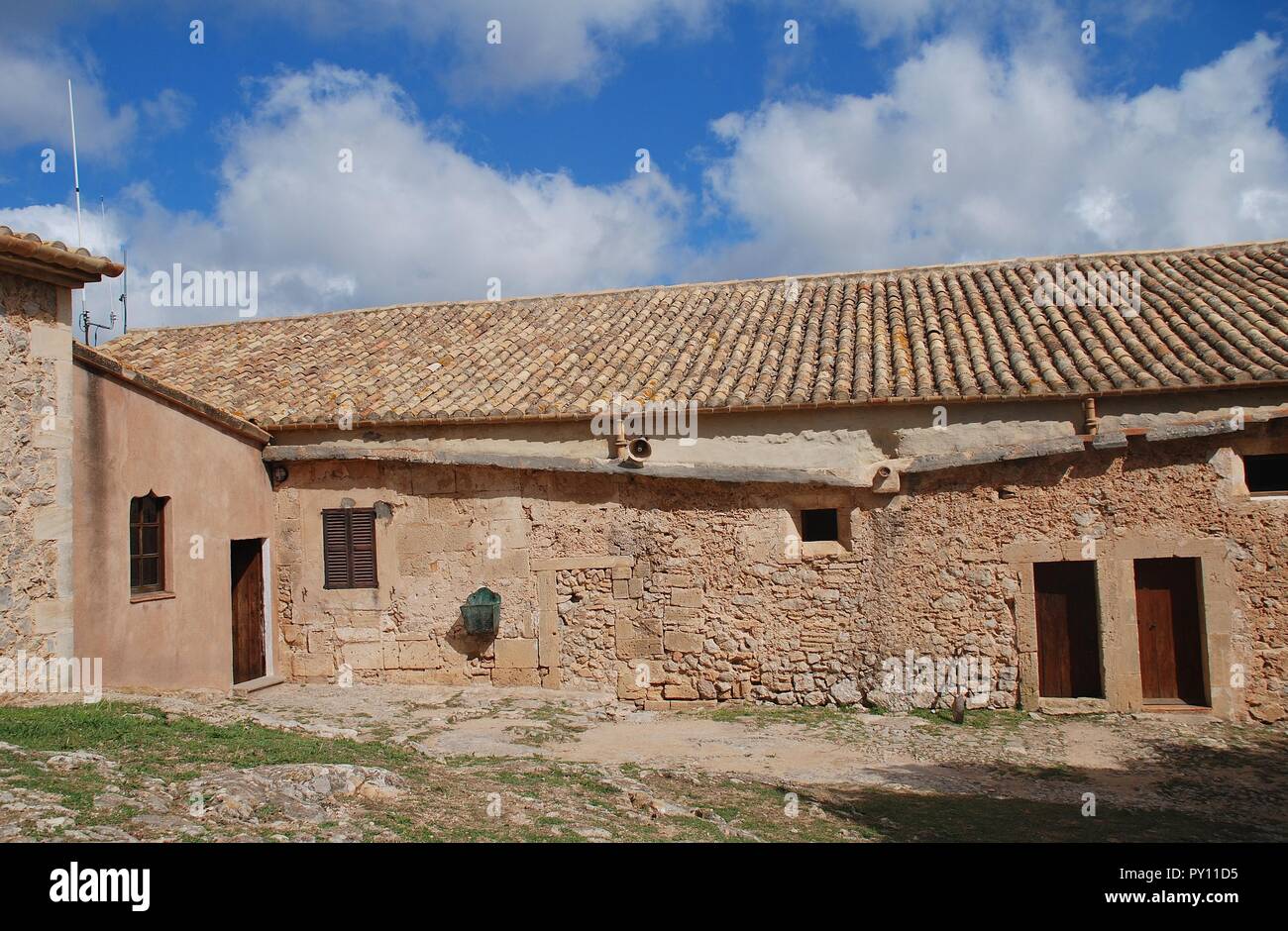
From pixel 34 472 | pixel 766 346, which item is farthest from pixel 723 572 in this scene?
pixel 34 472

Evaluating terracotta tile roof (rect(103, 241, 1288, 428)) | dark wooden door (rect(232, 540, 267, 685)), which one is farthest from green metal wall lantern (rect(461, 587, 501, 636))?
dark wooden door (rect(232, 540, 267, 685))

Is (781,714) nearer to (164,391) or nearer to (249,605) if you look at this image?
(249,605)

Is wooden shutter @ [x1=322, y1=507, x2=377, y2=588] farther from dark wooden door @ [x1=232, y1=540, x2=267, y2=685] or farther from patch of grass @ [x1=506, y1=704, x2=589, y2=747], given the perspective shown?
patch of grass @ [x1=506, y1=704, x2=589, y2=747]

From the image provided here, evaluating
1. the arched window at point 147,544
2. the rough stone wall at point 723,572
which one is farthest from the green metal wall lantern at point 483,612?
the arched window at point 147,544

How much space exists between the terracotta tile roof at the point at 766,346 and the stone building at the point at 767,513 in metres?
0.07

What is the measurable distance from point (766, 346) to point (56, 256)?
27.8 ft

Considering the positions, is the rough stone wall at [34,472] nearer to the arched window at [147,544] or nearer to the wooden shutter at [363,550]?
the arched window at [147,544]

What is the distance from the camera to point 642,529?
11672 mm

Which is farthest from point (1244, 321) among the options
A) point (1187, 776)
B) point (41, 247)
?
point (41, 247)

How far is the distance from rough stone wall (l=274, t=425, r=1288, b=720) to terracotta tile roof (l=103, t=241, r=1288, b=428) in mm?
997

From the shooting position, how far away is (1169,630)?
10.9 m

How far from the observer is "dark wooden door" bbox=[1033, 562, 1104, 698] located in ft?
36.0

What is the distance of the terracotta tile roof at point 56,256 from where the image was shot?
7.86 m
